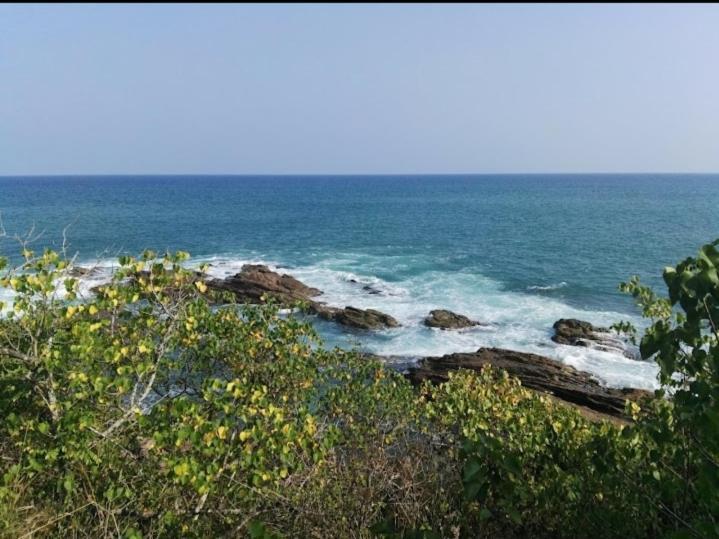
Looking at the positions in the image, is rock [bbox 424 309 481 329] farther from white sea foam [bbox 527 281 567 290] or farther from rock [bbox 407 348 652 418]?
white sea foam [bbox 527 281 567 290]

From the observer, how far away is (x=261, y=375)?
29.9 ft

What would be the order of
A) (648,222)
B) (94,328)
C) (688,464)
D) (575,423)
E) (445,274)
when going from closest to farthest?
(688,464)
(94,328)
(575,423)
(445,274)
(648,222)

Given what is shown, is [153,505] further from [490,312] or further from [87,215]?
[87,215]

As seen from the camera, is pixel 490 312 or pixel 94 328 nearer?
pixel 94 328

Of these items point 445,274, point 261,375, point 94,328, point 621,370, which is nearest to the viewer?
point 94,328

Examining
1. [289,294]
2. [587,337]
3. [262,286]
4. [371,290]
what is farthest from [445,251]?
[587,337]

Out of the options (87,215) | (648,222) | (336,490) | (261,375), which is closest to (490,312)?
(261,375)

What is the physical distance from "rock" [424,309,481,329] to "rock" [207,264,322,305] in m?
7.85

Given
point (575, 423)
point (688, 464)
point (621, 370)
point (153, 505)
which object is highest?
point (688, 464)

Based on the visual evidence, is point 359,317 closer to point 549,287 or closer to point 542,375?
point 542,375

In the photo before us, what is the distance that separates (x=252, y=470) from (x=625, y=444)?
13.3 feet

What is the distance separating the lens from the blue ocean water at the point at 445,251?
28586 mm

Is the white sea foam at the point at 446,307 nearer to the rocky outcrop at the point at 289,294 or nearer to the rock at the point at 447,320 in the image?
the rock at the point at 447,320

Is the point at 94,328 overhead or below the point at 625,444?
overhead
